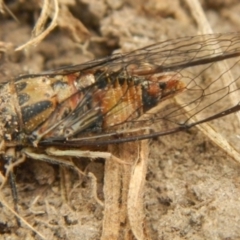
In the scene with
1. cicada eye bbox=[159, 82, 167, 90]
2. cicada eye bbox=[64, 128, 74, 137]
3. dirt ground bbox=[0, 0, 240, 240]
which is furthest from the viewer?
cicada eye bbox=[159, 82, 167, 90]

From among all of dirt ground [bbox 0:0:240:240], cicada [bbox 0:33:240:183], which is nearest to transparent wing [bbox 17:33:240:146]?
cicada [bbox 0:33:240:183]

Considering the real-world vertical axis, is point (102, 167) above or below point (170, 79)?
below

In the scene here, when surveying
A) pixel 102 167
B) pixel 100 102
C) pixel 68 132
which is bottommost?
pixel 102 167


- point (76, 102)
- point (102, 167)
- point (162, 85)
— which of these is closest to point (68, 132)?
point (76, 102)

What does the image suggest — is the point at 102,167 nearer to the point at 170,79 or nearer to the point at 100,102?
the point at 100,102

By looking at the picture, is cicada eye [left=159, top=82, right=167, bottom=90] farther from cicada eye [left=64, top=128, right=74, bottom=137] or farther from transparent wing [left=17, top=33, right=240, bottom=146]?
cicada eye [left=64, top=128, right=74, bottom=137]

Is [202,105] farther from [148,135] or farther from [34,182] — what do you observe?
[34,182]

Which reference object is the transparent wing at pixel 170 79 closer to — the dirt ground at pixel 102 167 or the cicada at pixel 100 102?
the cicada at pixel 100 102
